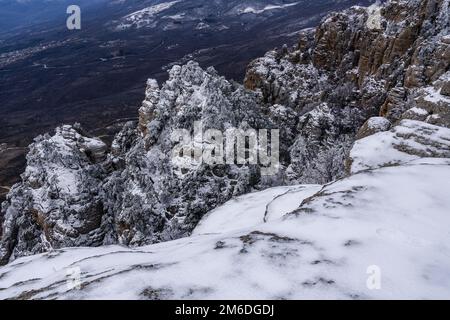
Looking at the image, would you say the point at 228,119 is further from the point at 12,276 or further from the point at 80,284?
the point at 80,284

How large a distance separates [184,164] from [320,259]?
29.1 meters

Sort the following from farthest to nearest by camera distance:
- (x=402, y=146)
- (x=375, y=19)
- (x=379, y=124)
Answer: (x=375, y=19) < (x=379, y=124) < (x=402, y=146)

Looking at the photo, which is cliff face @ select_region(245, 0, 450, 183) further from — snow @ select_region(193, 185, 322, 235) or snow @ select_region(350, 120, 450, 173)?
snow @ select_region(350, 120, 450, 173)

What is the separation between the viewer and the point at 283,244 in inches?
388

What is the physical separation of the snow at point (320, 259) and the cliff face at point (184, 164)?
42.0ft

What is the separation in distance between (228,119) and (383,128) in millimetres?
16808

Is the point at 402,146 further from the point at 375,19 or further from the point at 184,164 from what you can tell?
the point at 375,19

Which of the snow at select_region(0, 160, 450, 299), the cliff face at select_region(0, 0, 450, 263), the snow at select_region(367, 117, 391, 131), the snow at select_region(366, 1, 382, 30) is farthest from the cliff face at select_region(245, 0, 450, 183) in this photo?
the snow at select_region(0, 160, 450, 299)

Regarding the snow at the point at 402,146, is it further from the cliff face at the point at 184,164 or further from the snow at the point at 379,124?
the snow at the point at 379,124

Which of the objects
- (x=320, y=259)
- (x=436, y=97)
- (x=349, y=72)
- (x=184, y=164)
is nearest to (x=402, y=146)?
(x=436, y=97)

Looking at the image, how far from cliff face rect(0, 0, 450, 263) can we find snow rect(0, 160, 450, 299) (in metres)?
12.8

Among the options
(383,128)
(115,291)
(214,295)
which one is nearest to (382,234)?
(214,295)

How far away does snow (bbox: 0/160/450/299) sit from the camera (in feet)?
26.5

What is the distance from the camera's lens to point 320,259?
29.6 ft
